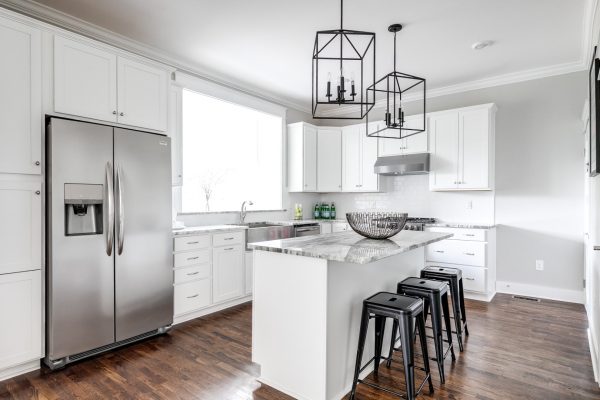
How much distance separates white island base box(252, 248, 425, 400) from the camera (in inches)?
79.4

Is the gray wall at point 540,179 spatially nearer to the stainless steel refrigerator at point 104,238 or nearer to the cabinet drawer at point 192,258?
the cabinet drawer at point 192,258

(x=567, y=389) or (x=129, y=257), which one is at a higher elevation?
(x=129, y=257)

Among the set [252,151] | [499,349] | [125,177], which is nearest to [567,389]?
[499,349]

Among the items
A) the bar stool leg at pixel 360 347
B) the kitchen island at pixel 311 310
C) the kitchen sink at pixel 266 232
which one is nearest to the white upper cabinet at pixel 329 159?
the kitchen sink at pixel 266 232

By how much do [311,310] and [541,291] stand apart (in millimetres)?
3652

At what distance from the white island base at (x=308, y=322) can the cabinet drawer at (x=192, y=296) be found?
135 cm

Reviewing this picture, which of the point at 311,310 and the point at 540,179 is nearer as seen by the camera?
the point at 311,310

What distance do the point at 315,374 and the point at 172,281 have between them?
1753 millimetres

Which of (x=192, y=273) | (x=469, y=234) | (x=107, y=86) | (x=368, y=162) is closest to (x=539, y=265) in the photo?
(x=469, y=234)

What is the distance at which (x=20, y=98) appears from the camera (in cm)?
241

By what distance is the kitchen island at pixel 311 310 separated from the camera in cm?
201

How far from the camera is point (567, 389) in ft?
7.24

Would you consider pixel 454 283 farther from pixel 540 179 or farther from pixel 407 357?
pixel 540 179

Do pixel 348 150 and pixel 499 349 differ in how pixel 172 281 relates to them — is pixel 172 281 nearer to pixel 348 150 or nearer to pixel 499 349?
pixel 499 349
